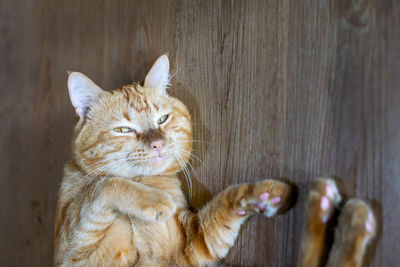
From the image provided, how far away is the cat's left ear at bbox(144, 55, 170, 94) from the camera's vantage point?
146cm

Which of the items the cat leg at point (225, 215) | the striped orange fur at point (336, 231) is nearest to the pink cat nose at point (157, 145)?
the cat leg at point (225, 215)

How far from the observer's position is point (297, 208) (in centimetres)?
112

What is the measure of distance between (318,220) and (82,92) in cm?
107

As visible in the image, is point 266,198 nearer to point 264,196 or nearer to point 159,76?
point 264,196

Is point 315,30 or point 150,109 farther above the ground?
point 315,30

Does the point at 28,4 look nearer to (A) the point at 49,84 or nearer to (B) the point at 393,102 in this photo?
(A) the point at 49,84

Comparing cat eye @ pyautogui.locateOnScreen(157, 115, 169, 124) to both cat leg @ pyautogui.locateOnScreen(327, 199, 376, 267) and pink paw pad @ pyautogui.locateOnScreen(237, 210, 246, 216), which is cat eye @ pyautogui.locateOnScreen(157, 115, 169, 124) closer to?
pink paw pad @ pyautogui.locateOnScreen(237, 210, 246, 216)

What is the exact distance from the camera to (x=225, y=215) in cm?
124

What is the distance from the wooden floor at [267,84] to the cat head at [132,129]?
0.31ft

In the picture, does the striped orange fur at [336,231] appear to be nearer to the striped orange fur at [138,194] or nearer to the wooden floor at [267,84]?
the wooden floor at [267,84]

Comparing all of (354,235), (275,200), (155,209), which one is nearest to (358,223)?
(354,235)

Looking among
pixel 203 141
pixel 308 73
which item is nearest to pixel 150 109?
pixel 203 141

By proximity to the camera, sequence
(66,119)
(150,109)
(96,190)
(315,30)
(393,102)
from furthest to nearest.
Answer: (66,119) < (150,109) < (96,190) < (315,30) < (393,102)

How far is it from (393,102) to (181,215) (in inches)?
33.6
